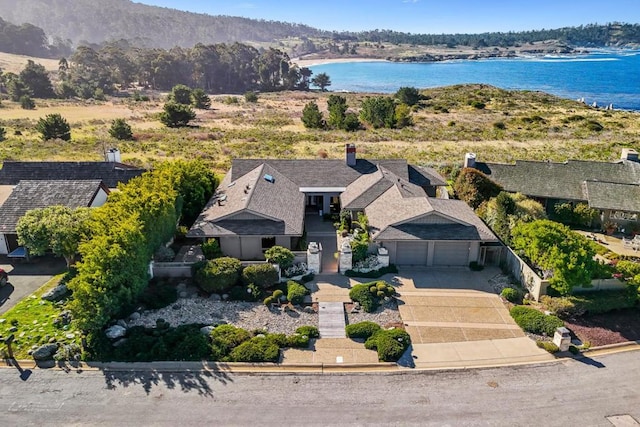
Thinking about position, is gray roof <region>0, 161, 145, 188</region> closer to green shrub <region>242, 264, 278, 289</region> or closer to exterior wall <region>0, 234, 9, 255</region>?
exterior wall <region>0, 234, 9, 255</region>

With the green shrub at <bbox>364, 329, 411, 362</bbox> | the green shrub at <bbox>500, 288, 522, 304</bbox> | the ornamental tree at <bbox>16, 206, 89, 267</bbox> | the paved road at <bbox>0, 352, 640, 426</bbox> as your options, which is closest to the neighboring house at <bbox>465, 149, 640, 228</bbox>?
the green shrub at <bbox>500, 288, 522, 304</bbox>

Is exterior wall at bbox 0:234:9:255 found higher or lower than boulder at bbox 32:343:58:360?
higher

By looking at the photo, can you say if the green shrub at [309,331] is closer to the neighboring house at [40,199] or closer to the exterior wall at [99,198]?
the neighboring house at [40,199]

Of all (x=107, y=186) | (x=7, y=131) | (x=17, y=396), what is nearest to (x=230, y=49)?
(x=7, y=131)

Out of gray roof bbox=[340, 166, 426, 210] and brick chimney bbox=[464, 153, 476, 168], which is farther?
brick chimney bbox=[464, 153, 476, 168]

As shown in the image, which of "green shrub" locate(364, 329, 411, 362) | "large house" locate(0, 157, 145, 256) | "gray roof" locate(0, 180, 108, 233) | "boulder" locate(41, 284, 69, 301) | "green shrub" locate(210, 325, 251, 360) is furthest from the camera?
"gray roof" locate(0, 180, 108, 233)

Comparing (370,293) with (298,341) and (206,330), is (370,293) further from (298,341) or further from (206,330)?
(206,330)

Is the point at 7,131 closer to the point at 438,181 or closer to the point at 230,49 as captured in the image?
the point at 438,181
